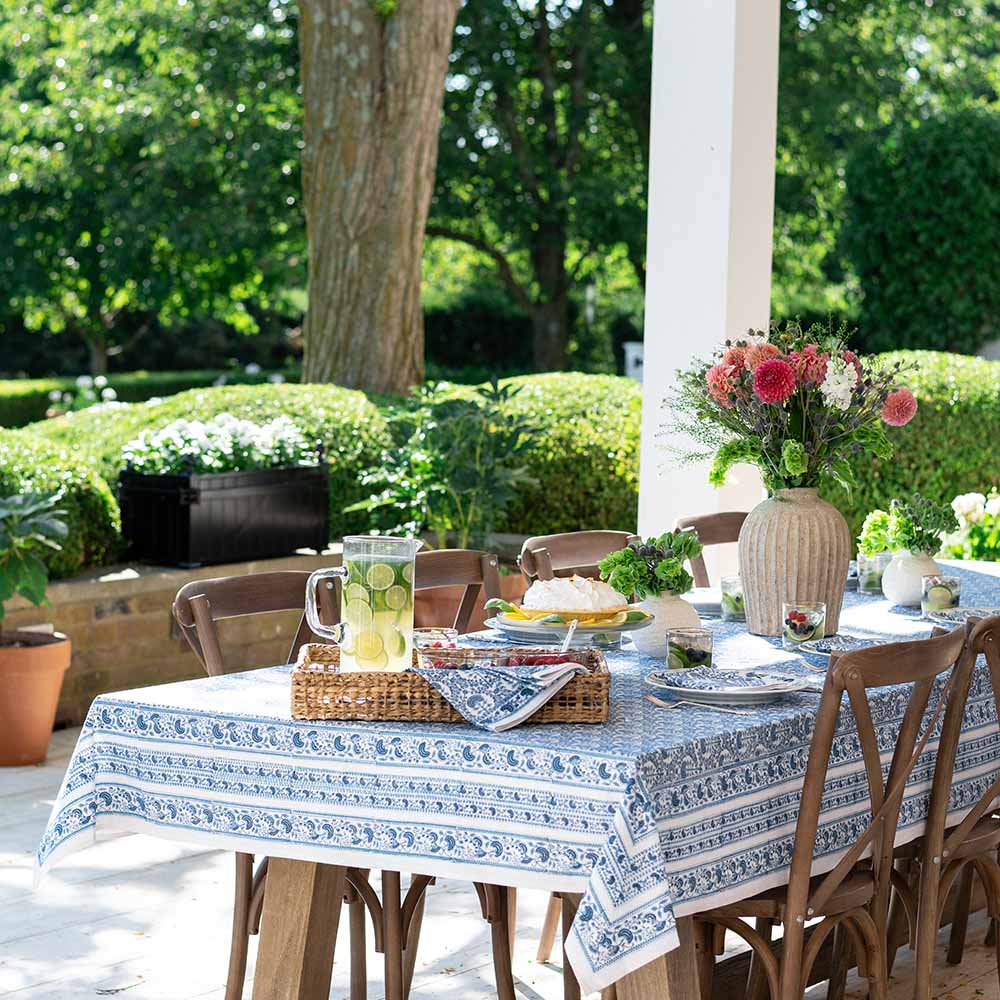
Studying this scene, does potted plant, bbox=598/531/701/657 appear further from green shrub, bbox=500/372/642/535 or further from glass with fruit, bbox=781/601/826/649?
green shrub, bbox=500/372/642/535

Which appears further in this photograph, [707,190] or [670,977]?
[707,190]

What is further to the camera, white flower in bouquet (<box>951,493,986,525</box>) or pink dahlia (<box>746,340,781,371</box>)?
white flower in bouquet (<box>951,493,986,525</box>)

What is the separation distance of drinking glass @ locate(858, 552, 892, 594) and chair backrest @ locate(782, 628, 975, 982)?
1.20 metres

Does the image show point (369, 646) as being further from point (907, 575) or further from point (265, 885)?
point (907, 575)

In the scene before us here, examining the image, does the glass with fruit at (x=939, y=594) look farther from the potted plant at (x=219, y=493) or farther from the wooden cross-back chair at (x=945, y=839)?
the potted plant at (x=219, y=493)

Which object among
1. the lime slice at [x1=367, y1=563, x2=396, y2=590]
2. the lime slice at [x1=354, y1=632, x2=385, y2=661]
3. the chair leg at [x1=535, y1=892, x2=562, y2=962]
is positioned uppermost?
the lime slice at [x1=367, y1=563, x2=396, y2=590]

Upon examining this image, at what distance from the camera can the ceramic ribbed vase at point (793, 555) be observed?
3.27m

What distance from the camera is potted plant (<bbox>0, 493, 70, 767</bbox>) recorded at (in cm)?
509

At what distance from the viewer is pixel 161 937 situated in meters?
3.69

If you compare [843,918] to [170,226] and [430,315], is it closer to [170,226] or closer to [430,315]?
[170,226]

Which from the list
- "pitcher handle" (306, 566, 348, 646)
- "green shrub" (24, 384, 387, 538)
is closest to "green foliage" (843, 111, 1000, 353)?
"green shrub" (24, 384, 387, 538)

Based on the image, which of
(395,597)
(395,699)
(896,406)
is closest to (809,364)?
(896,406)

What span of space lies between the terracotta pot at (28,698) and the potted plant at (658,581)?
2652 mm

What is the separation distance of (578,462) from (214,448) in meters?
1.71
